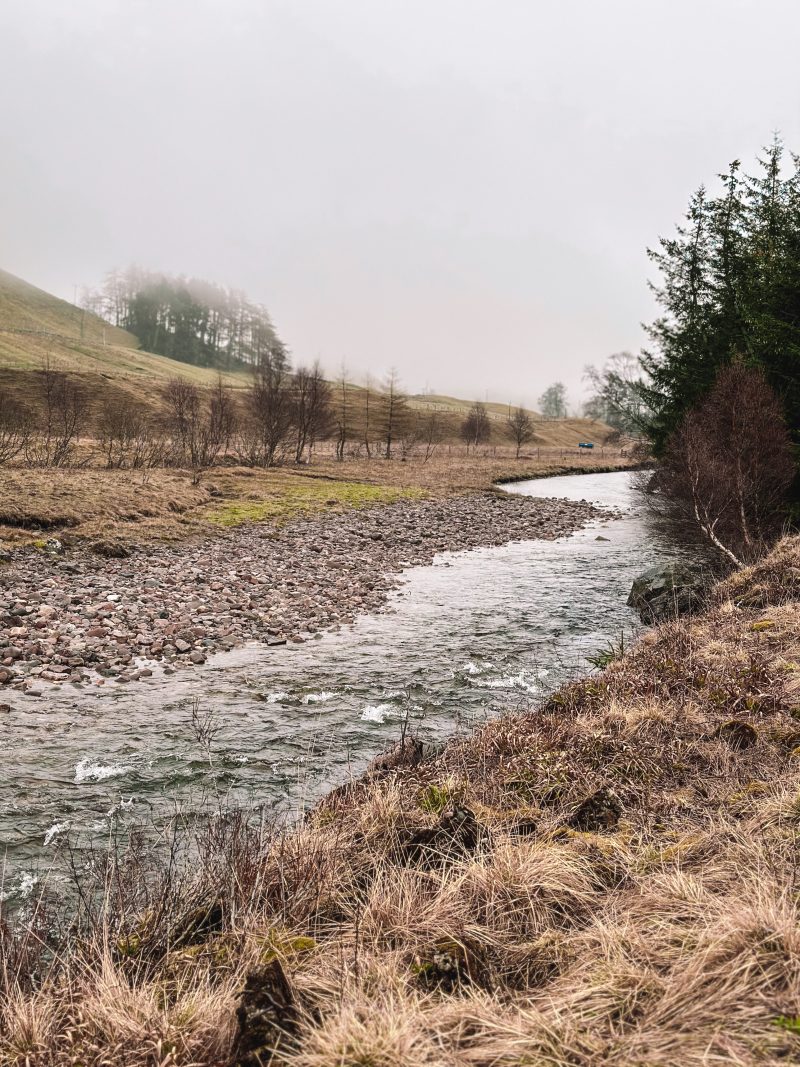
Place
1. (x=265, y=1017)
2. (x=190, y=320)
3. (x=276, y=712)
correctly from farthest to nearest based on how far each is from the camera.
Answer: (x=190, y=320) < (x=276, y=712) < (x=265, y=1017)

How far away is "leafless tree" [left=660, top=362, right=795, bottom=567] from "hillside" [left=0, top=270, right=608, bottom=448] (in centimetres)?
7038

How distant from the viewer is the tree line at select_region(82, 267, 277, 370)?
524 feet

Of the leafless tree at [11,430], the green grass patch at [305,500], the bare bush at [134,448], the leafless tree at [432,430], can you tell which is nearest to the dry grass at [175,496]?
the green grass patch at [305,500]

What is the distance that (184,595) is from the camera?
12953 mm

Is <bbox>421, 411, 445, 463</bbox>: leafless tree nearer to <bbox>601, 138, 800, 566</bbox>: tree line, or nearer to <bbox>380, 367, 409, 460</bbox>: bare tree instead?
<bbox>380, 367, 409, 460</bbox>: bare tree

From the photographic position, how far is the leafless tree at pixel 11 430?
29006 mm

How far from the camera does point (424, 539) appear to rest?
Result: 74.1 feet

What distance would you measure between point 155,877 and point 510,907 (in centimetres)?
280

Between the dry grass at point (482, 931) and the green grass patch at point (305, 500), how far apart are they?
19121 mm

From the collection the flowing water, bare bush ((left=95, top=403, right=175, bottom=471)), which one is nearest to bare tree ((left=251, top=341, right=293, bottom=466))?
bare bush ((left=95, top=403, right=175, bottom=471))

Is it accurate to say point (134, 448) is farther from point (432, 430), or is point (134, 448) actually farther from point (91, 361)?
point (91, 361)

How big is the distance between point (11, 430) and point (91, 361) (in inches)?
3419

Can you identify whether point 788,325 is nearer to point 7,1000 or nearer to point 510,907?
point 510,907

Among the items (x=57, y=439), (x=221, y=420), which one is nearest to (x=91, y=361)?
(x=221, y=420)
